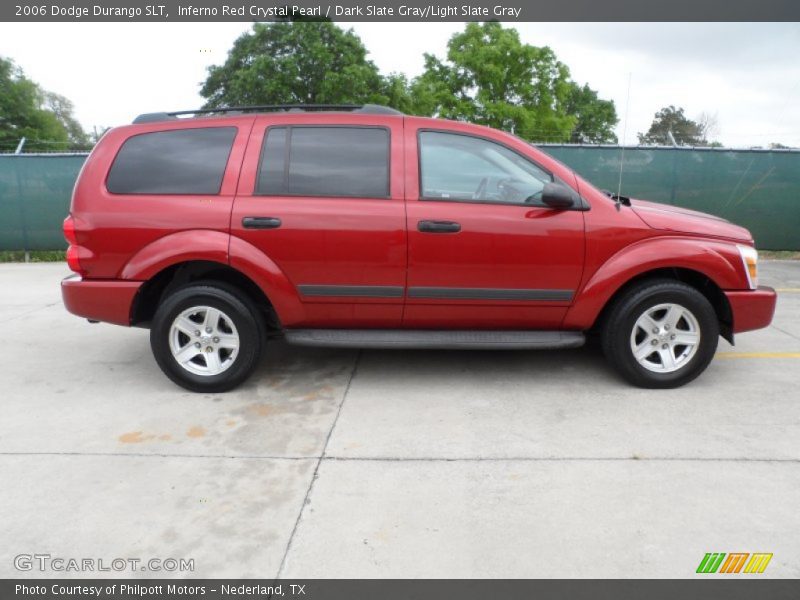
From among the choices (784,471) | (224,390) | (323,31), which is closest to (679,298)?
(784,471)

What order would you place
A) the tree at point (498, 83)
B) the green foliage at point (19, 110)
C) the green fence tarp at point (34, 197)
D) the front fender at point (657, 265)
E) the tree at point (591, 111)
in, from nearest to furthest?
the front fender at point (657, 265) < the green fence tarp at point (34, 197) < the tree at point (498, 83) < the green foliage at point (19, 110) < the tree at point (591, 111)

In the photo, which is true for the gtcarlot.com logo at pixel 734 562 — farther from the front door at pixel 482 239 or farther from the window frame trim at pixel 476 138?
the window frame trim at pixel 476 138

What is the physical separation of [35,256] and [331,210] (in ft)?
28.8

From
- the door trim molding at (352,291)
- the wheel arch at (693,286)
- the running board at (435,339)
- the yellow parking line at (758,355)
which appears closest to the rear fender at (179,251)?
the door trim molding at (352,291)

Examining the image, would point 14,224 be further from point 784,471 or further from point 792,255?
point 792,255

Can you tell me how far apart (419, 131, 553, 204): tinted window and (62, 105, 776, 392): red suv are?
0.04 feet

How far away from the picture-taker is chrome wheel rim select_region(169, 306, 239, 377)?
4086mm

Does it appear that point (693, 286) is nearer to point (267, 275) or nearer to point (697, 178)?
point (267, 275)

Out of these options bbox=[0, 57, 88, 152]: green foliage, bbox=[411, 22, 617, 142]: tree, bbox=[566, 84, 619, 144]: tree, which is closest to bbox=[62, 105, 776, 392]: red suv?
bbox=[411, 22, 617, 142]: tree

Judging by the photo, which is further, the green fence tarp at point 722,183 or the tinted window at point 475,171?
the green fence tarp at point 722,183

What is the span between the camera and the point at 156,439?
3.49m

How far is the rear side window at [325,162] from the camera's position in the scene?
404cm

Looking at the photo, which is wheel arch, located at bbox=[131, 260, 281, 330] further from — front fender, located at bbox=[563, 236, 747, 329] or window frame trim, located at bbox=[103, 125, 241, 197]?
→ front fender, located at bbox=[563, 236, 747, 329]

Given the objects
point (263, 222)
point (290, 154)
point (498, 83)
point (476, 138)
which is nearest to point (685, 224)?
point (476, 138)
